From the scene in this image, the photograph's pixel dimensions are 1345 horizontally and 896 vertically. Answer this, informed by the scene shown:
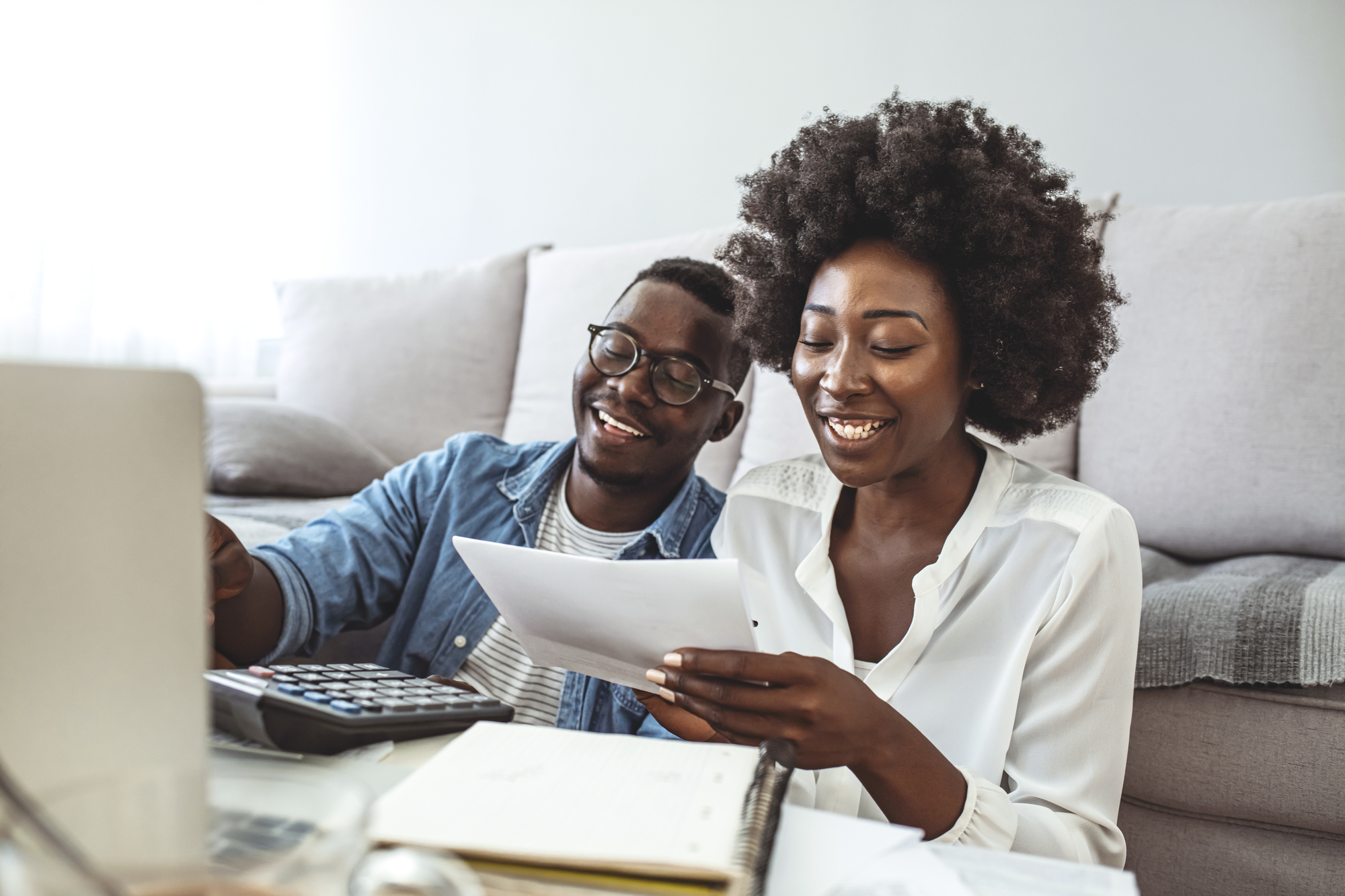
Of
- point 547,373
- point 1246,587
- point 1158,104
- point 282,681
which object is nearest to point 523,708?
point 282,681

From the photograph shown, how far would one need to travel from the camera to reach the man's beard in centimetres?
123

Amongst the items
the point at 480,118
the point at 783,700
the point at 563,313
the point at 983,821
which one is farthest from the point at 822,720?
the point at 480,118

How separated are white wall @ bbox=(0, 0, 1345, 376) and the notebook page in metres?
1.97

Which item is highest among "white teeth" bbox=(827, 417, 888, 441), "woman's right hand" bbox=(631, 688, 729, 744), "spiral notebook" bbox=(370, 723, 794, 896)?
"white teeth" bbox=(827, 417, 888, 441)

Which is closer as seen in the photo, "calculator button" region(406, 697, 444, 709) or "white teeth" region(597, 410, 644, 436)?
"calculator button" region(406, 697, 444, 709)

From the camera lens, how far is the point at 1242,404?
4.92 ft

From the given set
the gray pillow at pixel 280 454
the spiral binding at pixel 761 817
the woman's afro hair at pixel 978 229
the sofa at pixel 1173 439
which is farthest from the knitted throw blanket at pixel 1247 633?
the gray pillow at pixel 280 454

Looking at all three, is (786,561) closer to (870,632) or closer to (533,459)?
(870,632)

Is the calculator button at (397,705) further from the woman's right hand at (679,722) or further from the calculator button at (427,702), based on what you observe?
the woman's right hand at (679,722)

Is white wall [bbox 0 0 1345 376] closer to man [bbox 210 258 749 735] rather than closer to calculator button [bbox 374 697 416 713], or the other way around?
man [bbox 210 258 749 735]

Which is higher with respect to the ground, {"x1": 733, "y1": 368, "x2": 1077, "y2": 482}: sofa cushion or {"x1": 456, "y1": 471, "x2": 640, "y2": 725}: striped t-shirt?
{"x1": 733, "y1": 368, "x2": 1077, "y2": 482}: sofa cushion

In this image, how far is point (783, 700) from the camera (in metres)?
0.68

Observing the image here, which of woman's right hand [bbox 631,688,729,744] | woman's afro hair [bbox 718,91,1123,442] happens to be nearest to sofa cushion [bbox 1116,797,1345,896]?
woman's afro hair [bbox 718,91,1123,442]

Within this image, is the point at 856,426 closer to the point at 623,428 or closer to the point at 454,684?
the point at 623,428
